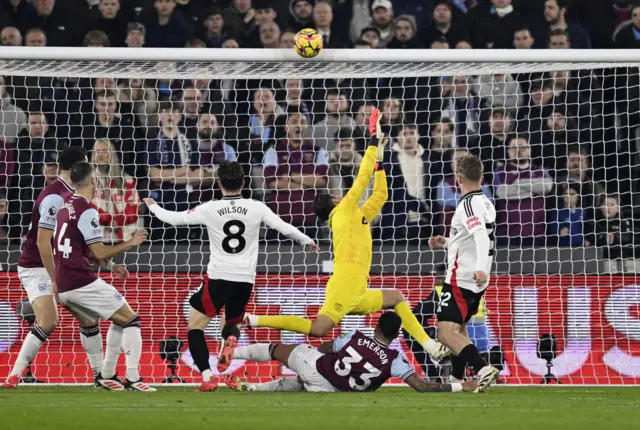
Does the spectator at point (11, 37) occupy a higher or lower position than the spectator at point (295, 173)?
higher

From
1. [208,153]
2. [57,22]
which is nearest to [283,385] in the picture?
[208,153]

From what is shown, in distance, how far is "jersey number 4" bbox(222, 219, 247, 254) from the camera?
10336mm

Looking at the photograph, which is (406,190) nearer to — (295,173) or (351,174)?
(351,174)

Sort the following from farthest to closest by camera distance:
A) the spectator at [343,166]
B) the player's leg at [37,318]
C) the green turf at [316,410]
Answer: the spectator at [343,166] < the player's leg at [37,318] < the green turf at [316,410]

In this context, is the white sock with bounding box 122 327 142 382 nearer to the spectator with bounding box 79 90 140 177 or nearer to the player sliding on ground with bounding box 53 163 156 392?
the player sliding on ground with bounding box 53 163 156 392

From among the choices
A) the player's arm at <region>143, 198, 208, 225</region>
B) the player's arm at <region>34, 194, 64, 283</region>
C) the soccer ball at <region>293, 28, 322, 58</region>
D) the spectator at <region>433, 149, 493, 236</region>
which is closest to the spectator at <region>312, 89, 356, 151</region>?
the spectator at <region>433, 149, 493, 236</region>

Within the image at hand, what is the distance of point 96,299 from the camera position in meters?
10.1

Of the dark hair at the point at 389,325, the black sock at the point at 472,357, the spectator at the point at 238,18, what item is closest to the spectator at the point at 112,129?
the spectator at the point at 238,18

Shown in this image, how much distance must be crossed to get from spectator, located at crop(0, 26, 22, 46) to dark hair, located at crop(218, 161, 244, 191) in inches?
218

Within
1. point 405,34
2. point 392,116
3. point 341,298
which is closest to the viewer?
point 341,298

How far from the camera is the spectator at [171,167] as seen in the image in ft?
43.7

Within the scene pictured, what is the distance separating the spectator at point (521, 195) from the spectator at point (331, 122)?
1.88 m

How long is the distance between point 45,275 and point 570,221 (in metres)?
5.80

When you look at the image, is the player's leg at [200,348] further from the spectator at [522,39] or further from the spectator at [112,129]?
the spectator at [522,39]
